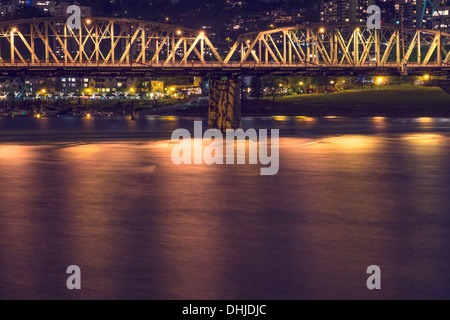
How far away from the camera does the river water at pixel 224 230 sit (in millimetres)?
21219

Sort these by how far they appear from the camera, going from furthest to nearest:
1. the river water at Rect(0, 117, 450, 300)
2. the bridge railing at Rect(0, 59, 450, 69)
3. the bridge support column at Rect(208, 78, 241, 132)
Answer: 1. the bridge support column at Rect(208, 78, 241, 132)
2. the bridge railing at Rect(0, 59, 450, 69)
3. the river water at Rect(0, 117, 450, 300)

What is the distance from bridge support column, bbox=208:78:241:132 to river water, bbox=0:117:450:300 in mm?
65027

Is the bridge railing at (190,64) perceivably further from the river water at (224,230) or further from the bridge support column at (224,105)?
the river water at (224,230)

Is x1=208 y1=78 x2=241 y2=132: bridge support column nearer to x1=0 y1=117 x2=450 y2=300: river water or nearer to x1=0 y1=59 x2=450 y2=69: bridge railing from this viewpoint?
x1=0 y1=59 x2=450 y2=69: bridge railing

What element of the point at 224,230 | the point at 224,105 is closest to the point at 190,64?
the point at 224,105

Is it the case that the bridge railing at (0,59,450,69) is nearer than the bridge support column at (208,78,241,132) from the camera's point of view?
Yes

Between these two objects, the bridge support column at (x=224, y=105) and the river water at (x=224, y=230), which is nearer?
the river water at (x=224, y=230)

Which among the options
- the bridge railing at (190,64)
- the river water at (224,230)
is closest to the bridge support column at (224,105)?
the bridge railing at (190,64)

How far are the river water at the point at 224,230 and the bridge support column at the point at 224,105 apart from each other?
65027mm

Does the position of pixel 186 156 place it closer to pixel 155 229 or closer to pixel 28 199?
pixel 28 199

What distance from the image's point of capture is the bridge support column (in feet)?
414

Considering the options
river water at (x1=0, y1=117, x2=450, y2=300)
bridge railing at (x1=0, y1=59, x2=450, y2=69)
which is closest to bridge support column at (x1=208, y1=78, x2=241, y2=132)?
bridge railing at (x1=0, y1=59, x2=450, y2=69)

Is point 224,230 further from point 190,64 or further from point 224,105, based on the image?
point 224,105
